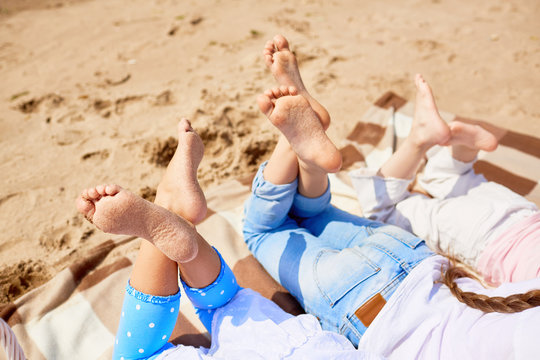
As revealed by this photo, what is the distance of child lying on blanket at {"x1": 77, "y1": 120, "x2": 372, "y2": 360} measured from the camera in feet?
3.44

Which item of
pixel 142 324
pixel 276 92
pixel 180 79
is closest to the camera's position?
pixel 142 324

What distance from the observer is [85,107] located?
2617mm

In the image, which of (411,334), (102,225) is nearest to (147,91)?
(102,225)

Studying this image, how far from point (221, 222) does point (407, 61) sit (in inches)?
85.9

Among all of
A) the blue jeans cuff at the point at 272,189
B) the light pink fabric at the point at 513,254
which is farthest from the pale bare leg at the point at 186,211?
the light pink fabric at the point at 513,254

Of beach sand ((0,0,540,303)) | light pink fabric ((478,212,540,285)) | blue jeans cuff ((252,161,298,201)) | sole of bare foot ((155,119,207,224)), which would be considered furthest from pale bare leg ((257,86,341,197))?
beach sand ((0,0,540,303))

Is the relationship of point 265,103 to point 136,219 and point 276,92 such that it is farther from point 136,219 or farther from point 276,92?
point 136,219

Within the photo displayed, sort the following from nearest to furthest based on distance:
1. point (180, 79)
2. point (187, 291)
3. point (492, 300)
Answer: point (492, 300) → point (187, 291) → point (180, 79)

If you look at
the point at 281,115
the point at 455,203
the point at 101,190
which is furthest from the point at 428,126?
the point at 101,190

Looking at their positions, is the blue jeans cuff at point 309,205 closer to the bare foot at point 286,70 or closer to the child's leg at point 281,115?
the child's leg at point 281,115

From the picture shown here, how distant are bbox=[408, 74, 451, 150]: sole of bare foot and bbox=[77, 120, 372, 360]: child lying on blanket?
2.72 ft

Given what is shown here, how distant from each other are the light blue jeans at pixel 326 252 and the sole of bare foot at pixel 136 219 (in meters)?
0.40

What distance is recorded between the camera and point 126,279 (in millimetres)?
1628

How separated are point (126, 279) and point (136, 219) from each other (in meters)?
0.68
